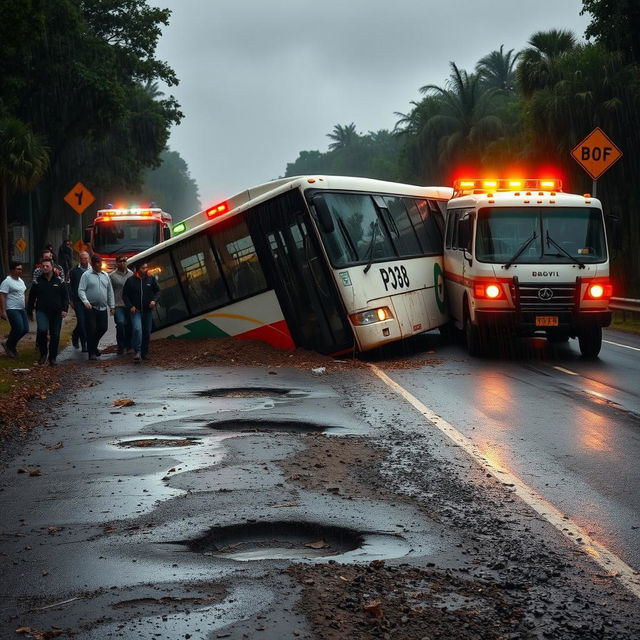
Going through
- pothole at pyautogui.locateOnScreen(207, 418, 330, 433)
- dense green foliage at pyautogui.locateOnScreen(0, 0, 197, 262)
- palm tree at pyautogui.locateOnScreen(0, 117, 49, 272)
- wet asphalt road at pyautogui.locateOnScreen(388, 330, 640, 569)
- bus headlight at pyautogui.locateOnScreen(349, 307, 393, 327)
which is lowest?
wet asphalt road at pyautogui.locateOnScreen(388, 330, 640, 569)

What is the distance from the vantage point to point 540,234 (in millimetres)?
19688

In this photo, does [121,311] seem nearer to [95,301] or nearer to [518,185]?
[95,301]

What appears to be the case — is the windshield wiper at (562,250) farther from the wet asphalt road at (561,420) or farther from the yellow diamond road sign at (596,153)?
the yellow diamond road sign at (596,153)

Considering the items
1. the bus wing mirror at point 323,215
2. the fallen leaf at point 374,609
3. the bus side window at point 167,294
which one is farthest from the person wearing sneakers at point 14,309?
the fallen leaf at point 374,609

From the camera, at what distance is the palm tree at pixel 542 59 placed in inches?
1794

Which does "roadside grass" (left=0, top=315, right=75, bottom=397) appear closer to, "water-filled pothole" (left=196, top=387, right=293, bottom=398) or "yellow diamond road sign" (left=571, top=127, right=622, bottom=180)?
"water-filled pothole" (left=196, top=387, right=293, bottom=398)

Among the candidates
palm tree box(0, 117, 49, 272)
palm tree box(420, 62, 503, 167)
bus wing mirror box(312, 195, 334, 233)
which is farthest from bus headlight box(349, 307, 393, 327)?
palm tree box(420, 62, 503, 167)

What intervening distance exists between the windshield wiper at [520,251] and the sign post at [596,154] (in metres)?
8.94

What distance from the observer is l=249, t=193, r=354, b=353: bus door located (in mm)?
18906

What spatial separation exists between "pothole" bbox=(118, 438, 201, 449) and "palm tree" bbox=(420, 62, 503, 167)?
66298mm

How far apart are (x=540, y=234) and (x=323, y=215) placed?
3717mm

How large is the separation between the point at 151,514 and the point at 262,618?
8.38 ft

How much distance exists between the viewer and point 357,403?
14250mm

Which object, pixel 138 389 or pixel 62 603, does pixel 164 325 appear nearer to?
pixel 138 389
